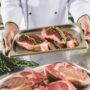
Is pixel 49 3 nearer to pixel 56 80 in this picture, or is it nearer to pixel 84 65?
pixel 84 65

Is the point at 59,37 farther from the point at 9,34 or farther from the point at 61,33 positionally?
the point at 9,34

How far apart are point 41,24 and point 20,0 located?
223 millimetres

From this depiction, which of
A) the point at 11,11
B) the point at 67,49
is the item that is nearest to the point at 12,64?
the point at 67,49

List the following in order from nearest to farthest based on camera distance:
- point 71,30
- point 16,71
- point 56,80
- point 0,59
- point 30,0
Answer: point 56,80 → point 16,71 → point 0,59 → point 71,30 → point 30,0

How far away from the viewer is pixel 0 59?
1.57m

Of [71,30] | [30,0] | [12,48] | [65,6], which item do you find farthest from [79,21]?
[12,48]

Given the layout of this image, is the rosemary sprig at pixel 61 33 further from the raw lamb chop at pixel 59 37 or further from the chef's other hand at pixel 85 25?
the chef's other hand at pixel 85 25

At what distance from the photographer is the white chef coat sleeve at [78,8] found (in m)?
1.86

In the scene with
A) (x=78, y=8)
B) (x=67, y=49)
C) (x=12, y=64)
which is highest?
(x=78, y=8)

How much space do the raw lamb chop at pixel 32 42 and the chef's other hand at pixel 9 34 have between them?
0.04 meters

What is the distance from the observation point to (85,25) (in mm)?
1696

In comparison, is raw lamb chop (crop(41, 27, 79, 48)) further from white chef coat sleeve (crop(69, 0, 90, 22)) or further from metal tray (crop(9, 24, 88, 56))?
white chef coat sleeve (crop(69, 0, 90, 22))

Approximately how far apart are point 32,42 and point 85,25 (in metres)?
0.35

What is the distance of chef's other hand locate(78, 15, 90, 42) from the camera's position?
1594 mm
